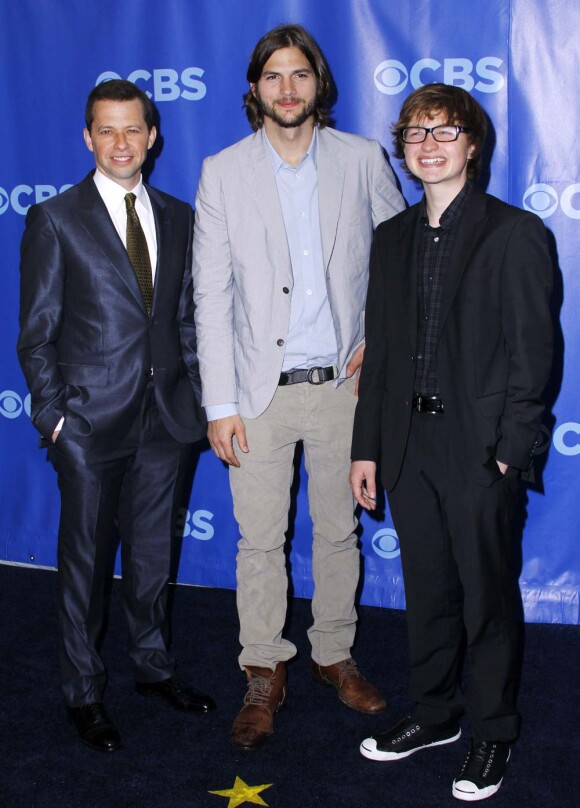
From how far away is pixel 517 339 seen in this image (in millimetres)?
2391

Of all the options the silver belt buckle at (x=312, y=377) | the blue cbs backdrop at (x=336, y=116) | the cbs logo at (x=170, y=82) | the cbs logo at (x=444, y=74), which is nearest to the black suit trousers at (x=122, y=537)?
the silver belt buckle at (x=312, y=377)

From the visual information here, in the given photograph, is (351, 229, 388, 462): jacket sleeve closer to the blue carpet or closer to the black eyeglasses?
the black eyeglasses

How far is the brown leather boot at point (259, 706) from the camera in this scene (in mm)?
2898

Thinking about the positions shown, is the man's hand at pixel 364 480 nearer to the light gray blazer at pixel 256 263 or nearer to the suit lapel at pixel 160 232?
the light gray blazer at pixel 256 263

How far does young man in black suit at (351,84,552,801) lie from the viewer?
2420 millimetres

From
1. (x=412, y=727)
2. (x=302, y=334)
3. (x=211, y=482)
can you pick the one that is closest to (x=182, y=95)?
(x=302, y=334)

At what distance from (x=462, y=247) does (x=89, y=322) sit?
1184 millimetres

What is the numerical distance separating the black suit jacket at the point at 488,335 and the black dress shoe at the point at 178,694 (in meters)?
1.21

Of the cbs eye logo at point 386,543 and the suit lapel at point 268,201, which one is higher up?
the suit lapel at point 268,201

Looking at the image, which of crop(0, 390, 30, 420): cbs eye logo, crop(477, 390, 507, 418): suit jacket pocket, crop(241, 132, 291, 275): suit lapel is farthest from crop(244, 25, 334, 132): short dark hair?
crop(0, 390, 30, 420): cbs eye logo

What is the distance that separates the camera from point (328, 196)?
9.59 ft

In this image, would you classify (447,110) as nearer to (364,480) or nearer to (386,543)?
(364,480)

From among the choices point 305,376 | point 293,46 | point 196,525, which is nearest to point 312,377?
point 305,376

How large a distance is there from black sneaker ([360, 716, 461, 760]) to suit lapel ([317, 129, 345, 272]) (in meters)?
1.48
